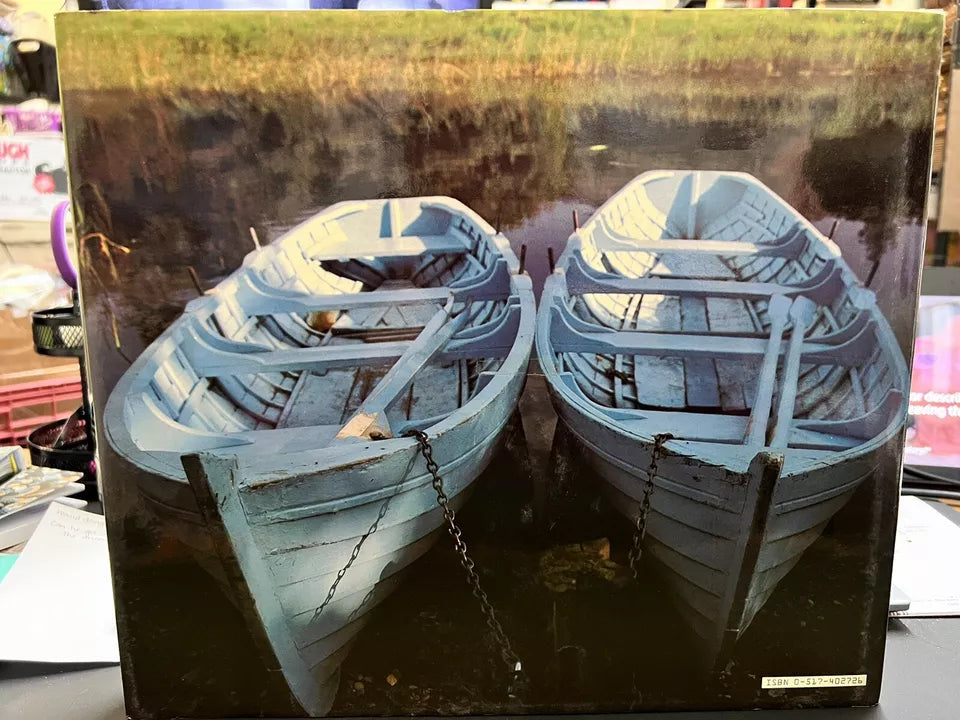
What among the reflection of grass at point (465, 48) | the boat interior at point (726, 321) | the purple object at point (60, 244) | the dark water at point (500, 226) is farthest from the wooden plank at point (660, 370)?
the purple object at point (60, 244)

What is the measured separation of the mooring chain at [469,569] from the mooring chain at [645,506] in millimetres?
151

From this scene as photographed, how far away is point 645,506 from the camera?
25.9 inches

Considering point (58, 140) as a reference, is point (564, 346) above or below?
below

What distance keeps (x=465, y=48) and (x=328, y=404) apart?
0.36m

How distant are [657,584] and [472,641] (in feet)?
0.65

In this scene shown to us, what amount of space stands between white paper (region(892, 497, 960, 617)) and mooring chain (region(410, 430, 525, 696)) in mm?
488

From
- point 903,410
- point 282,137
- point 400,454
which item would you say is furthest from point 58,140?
point 903,410

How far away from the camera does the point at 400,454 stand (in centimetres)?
62

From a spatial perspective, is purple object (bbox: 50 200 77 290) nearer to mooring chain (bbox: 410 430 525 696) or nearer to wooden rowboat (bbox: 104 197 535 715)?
wooden rowboat (bbox: 104 197 535 715)

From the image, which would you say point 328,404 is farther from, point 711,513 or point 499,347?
point 711,513

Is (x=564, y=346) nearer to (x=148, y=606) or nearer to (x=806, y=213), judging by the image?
(x=806, y=213)

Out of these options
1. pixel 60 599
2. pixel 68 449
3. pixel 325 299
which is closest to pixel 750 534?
pixel 325 299

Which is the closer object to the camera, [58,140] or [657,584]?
[657,584]

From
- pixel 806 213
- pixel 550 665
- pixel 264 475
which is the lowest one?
pixel 550 665
